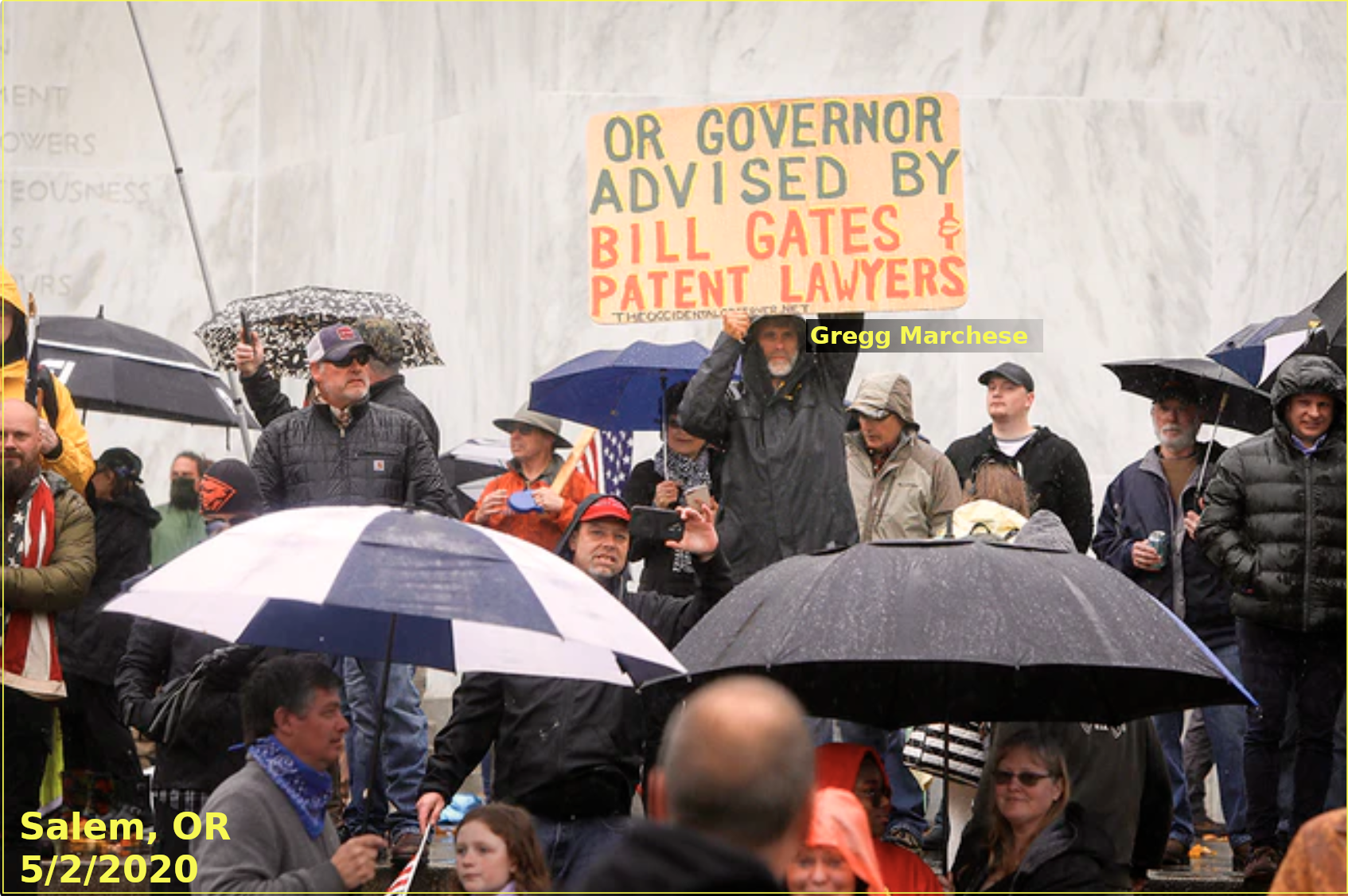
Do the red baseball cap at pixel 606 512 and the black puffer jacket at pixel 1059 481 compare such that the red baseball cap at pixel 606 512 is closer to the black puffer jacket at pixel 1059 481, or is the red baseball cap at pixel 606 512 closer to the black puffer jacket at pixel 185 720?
the black puffer jacket at pixel 185 720

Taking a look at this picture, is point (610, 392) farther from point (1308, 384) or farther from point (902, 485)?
point (1308, 384)

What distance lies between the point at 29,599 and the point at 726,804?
5042 millimetres

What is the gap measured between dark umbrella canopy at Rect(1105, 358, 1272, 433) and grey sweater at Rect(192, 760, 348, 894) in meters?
5.01

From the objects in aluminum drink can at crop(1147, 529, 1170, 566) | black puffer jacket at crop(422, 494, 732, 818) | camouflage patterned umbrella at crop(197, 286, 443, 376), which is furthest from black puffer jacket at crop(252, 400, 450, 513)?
aluminum drink can at crop(1147, 529, 1170, 566)

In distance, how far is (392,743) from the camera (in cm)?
848

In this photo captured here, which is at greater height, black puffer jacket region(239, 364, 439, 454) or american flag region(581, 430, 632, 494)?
black puffer jacket region(239, 364, 439, 454)

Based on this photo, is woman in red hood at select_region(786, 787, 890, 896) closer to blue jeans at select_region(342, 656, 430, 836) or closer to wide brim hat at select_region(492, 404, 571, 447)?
blue jeans at select_region(342, 656, 430, 836)

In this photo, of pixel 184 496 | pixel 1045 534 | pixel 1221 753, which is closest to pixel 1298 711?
pixel 1221 753

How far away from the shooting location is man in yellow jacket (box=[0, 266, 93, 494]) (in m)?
8.25

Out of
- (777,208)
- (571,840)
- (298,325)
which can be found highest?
(777,208)

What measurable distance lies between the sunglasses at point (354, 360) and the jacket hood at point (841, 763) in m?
2.99

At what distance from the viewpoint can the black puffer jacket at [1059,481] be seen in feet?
31.0

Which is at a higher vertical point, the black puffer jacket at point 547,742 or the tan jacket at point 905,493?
the tan jacket at point 905,493

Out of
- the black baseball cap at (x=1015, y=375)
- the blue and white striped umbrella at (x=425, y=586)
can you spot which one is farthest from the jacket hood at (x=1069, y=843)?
the black baseball cap at (x=1015, y=375)
